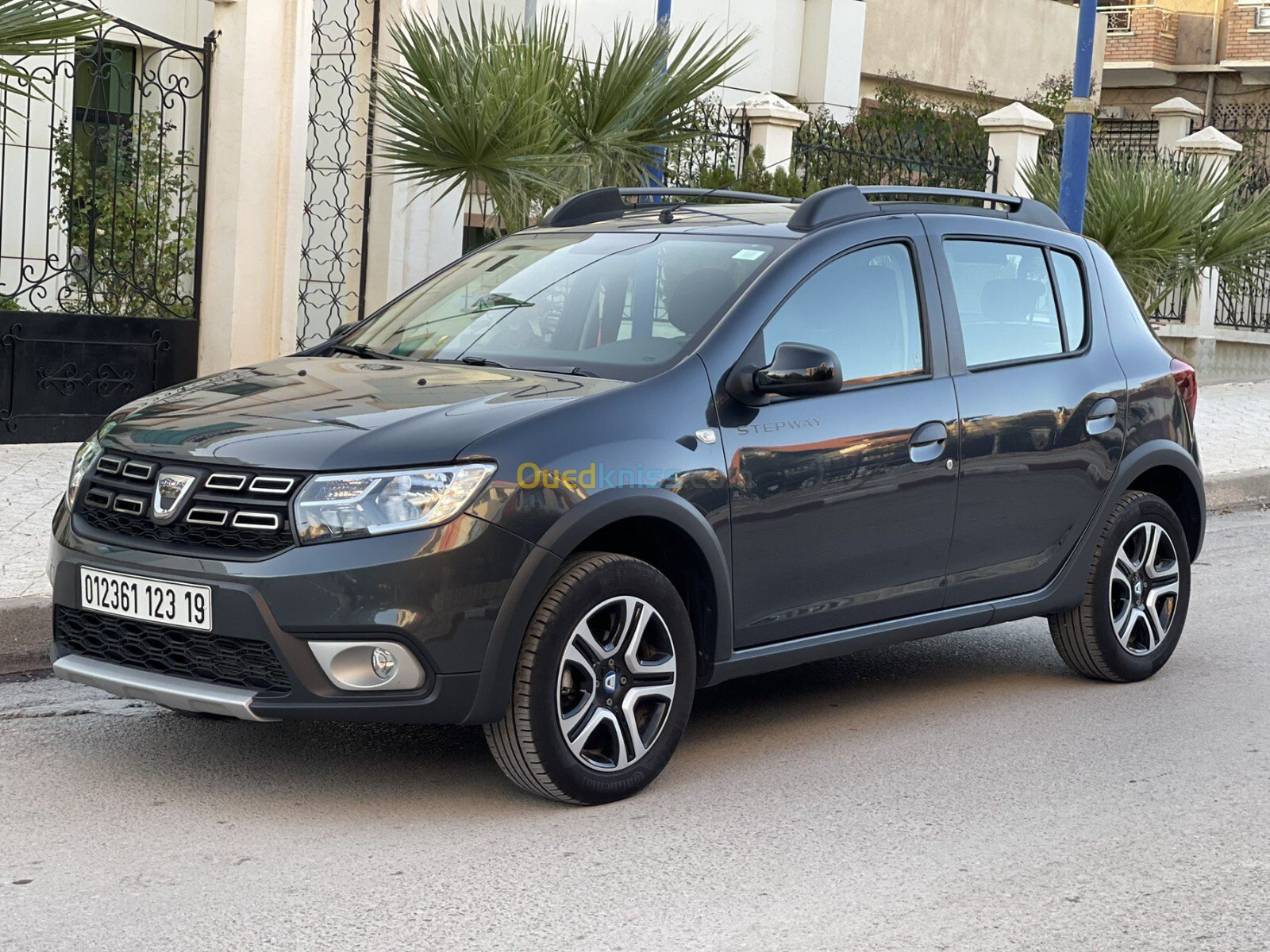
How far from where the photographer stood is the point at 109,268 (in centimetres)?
1160

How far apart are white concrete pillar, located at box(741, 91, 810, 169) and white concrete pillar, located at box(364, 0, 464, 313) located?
11.4 ft

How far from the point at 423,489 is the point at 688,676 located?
1058mm

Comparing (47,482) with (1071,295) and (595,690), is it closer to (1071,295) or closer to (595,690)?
(595,690)

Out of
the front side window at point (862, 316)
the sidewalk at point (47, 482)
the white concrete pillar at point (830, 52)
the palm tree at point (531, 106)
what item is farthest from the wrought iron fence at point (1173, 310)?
the front side window at point (862, 316)

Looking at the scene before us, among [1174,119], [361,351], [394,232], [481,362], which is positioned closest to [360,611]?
[481,362]

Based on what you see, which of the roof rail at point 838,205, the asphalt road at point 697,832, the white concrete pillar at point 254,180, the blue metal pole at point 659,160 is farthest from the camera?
the white concrete pillar at point 254,180


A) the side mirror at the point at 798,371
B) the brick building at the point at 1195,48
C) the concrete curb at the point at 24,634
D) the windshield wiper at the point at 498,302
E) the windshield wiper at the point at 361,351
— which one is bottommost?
the concrete curb at the point at 24,634

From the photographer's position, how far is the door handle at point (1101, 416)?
6371 mm

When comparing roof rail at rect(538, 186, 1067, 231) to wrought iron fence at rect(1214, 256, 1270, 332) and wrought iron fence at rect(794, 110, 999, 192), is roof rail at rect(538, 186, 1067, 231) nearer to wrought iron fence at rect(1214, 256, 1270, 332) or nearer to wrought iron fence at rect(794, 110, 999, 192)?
wrought iron fence at rect(794, 110, 999, 192)

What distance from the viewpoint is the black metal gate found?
434 inches

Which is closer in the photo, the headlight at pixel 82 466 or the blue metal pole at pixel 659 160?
the headlight at pixel 82 466

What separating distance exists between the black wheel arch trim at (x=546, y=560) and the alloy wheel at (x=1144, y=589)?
2.42 metres

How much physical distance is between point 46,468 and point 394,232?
4.36 meters

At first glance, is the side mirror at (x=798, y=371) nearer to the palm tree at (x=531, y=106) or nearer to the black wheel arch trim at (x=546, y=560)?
the black wheel arch trim at (x=546, y=560)
